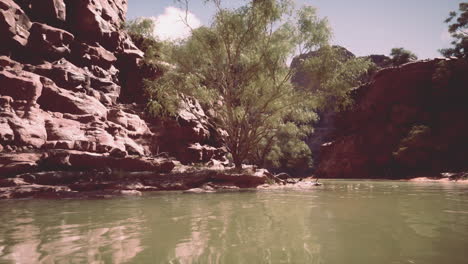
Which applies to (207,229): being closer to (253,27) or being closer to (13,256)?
(13,256)

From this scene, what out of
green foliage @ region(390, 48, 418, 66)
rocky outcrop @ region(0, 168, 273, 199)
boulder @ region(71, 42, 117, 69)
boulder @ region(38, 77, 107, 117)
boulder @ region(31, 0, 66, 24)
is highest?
green foliage @ region(390, 48, 418, 66)

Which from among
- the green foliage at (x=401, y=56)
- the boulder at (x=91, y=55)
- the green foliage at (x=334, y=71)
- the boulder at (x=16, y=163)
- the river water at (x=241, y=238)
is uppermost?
the green foliage at (x=401, y=56)

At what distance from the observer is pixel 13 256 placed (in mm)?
2889

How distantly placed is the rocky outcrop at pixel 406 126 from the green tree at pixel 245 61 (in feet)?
87.7

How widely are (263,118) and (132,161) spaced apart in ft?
27.2

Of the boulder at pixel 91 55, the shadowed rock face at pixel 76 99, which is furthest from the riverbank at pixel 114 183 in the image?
the boulder at pixel 91 55

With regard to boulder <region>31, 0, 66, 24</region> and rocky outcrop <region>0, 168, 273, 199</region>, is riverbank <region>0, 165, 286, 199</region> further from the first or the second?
boulder <region>31, 0, 66, 24</region>

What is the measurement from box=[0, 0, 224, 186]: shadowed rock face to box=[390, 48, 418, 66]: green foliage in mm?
45573

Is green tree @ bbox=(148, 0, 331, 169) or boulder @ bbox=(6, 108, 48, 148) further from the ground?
green tree @ bbox=(148, 0, 331, 169)

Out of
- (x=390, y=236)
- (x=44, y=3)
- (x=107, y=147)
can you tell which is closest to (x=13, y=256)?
(x=390, y=236)

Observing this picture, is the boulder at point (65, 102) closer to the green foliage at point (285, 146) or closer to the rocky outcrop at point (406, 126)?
the green foliage at point (285, 146)

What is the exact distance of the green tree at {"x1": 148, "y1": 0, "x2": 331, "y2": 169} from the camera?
53.7 feet

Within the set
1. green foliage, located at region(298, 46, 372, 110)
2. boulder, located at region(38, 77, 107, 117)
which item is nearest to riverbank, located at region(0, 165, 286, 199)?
green foliage, located at region(298, 46, 372, 110)

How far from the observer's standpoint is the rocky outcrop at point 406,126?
1457 inches
